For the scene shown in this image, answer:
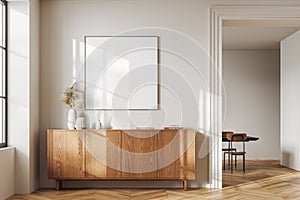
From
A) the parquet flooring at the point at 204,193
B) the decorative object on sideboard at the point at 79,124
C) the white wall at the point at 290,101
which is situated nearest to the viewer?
the parquet flooring at the point at 204,193

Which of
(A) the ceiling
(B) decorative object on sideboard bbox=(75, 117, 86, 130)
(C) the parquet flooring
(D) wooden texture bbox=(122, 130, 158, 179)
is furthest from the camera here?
(A) the ceiling

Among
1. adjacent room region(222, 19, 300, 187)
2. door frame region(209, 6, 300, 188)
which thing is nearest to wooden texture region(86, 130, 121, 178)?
door frame region(209, 6, 300, 188)

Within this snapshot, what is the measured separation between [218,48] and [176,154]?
1.48 metres

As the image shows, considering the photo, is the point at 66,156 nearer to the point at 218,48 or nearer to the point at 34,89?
the point at 34,89

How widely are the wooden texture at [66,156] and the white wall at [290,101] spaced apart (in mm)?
4494

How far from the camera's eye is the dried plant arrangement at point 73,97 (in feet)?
20.7

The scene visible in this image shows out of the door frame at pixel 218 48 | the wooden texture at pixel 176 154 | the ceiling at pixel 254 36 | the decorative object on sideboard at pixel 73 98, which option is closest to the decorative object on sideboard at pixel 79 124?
the decorative object on sideboard at pixel 73 98

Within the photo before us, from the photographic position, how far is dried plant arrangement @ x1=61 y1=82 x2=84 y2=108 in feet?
20.7

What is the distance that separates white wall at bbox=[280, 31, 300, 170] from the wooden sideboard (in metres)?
3.64

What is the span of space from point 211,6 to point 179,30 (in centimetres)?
51

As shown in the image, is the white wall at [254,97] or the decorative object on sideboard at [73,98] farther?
the white wall at [254,97]

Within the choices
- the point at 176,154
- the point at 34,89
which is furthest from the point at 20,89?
the point at 176,154

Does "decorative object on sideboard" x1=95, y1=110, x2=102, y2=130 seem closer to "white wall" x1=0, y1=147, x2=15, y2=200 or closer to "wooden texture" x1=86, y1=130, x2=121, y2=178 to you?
"wooden texture" x1=86, y1=130, x2=121, y2=178

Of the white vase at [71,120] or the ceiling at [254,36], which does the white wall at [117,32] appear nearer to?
the white vase at [71,120]
